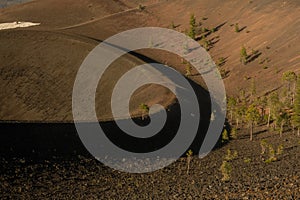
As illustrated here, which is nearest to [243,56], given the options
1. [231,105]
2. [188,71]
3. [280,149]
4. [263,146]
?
[188,71]

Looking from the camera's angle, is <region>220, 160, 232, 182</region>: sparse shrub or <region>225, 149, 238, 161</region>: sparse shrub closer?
<region>220, 160, 232, 182</region>: sparse shrub

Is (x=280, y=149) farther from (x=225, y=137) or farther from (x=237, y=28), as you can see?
(x=237, y=28)

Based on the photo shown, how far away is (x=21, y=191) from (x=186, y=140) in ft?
92.7

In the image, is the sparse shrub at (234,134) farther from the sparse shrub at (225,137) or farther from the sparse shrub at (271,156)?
the sparse shrub at (271,156)

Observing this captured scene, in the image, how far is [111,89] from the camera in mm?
84125

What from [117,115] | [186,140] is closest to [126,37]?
[117,115]

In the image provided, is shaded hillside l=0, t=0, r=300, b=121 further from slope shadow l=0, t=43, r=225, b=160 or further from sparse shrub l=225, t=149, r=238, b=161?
sparse shrub l=225, t=149, r=238, b=161

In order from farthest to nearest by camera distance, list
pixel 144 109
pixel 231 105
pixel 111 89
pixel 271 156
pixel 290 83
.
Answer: pixel 111 89, pixel 290 83, pixel 231 105, pixel 144 109, pixel 271 156

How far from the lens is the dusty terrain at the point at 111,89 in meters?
44.8

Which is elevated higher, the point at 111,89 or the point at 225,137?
the point at 225,137

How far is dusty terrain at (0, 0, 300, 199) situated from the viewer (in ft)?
147

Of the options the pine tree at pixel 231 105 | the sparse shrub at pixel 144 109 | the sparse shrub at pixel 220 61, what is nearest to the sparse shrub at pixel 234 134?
the pine tree at pixel 231 105

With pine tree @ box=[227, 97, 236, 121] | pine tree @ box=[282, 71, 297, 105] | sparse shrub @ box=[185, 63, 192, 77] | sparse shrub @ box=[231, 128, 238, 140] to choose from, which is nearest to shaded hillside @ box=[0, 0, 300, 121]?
sparse shrub @ box=[185, 63, 192, 77]

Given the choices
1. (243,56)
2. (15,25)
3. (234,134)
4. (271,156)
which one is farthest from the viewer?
(15,25)
